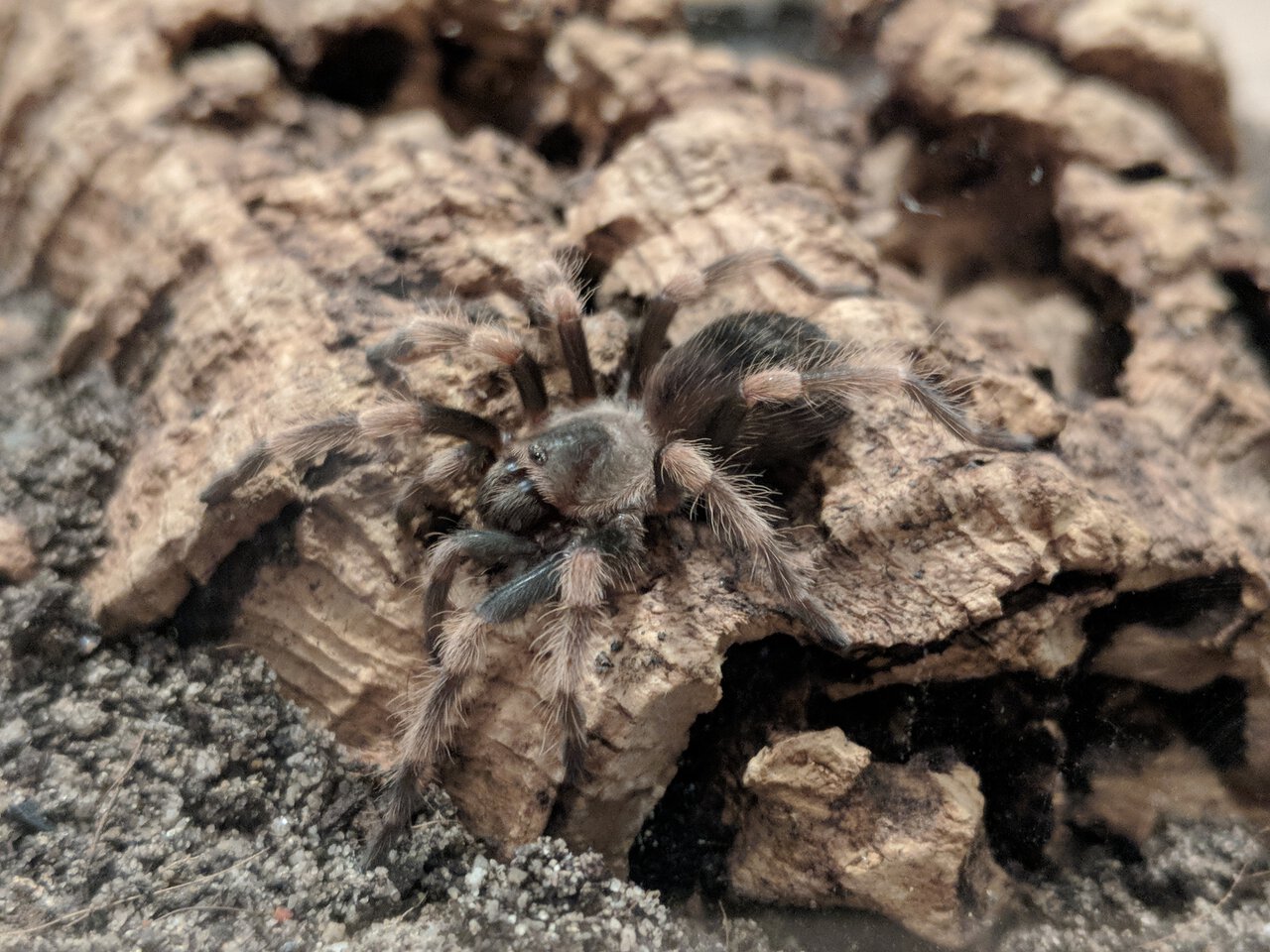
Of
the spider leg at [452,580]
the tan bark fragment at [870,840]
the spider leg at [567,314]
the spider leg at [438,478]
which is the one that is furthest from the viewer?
the spider leg at [567,314]

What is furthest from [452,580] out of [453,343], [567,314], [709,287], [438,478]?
[709,287]

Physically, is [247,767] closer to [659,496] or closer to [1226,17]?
[659,496]

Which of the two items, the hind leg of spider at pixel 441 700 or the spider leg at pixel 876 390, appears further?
the spider leg at pixel 876 390

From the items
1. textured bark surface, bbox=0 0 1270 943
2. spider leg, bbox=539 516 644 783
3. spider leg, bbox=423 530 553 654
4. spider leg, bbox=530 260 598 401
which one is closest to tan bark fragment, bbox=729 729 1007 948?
textured bark surface, bbox=0 0 1270 943

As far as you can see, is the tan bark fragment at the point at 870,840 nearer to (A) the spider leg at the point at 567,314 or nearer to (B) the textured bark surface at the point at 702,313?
(B) the textured bark surface at the point at 702,313

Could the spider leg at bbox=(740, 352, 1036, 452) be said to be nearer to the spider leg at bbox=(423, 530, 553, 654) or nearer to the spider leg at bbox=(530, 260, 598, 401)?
the spider leg at bbox=(530, 260, 598, 401)

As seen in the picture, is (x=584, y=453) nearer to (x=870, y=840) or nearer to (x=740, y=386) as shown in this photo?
(x=740, y=386)

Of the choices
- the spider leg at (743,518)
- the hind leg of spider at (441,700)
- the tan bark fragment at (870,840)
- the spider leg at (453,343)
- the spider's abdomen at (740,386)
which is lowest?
the tan bark fragment at (870,840)


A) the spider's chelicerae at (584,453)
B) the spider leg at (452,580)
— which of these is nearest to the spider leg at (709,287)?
the spider's chelicerae at (584,453)
